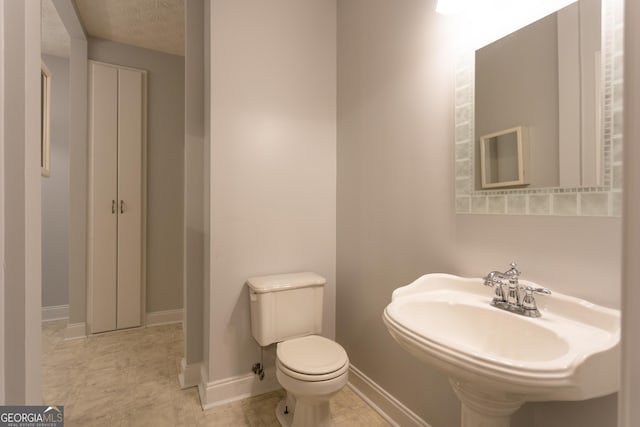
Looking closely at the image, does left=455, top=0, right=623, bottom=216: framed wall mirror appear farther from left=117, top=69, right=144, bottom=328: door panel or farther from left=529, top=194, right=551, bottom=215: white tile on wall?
left=117, top=69, right=144, bottom=328: door panel

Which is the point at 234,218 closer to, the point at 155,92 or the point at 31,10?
the point at 31,10

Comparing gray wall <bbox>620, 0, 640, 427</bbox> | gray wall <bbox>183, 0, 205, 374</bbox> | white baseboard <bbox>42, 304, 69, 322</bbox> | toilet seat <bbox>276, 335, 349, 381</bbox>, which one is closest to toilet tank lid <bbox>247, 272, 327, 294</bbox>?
toilet seat <bbox>276, 335, 349, 381</bbox>

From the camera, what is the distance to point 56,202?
2.99m

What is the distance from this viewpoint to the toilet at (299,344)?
1.31 meters

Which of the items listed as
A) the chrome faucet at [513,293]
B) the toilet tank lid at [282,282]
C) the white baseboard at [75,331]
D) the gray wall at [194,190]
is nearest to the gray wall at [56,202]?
the white baseboard at [75,331]

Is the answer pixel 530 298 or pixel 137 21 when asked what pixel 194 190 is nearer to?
pixel 137 21

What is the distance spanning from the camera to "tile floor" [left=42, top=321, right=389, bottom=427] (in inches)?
63.4

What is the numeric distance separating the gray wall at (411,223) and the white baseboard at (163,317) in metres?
1.87

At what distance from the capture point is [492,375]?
0.67 metres

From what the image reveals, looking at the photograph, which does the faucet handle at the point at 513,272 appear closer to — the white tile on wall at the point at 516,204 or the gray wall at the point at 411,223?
the gray wall at the point at 411,223

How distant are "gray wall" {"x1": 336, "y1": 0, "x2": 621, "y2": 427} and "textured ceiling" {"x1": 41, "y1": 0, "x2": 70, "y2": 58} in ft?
7.75

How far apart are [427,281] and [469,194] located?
41 cm

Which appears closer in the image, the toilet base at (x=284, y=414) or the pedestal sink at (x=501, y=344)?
the pedestal sink at (x=501, y=344)

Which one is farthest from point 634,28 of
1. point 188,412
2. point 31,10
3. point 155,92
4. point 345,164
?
point 155,92
